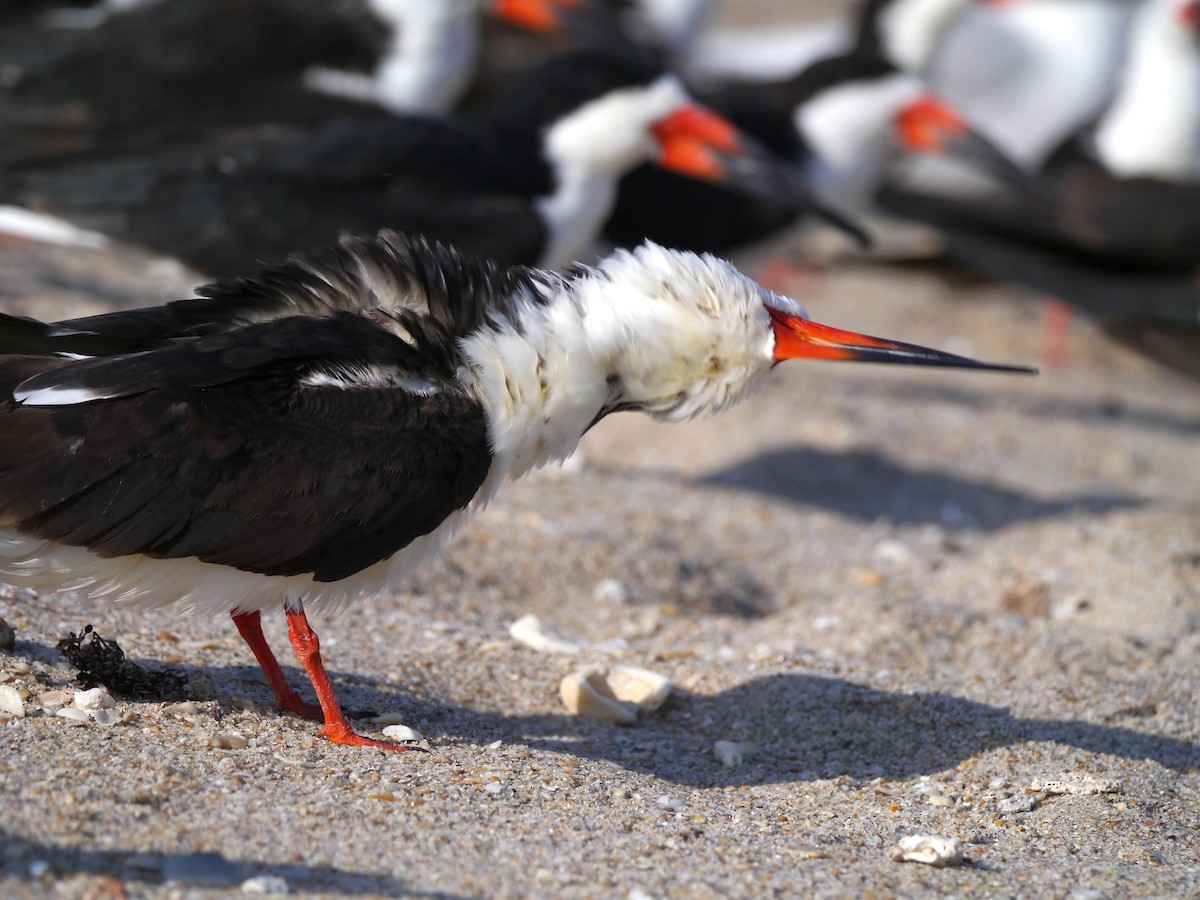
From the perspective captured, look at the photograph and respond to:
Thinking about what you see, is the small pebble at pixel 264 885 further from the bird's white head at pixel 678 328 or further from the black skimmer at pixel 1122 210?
the black skimmer at pixel 1122 210

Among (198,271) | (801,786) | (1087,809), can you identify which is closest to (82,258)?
(198,271)

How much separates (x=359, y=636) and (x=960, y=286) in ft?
22.8

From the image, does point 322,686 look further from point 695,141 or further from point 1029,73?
point 1029,73

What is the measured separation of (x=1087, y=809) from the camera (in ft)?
11.3

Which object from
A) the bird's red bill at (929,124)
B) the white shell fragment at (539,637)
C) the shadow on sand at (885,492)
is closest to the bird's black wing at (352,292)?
the white shell fragment at (539,637)

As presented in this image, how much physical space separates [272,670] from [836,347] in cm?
166

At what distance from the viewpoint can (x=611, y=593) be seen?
16.5ft

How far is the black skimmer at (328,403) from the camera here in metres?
3.14

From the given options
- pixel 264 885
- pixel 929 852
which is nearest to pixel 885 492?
pixel 929 852

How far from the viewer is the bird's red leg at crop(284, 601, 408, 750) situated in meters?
3.38

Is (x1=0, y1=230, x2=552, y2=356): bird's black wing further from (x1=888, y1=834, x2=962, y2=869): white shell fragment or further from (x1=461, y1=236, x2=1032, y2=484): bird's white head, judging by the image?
(x1=888, y1=834, x2=962, y2=869): white shell fragment

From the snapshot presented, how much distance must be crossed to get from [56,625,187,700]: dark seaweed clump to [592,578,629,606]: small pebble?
71.5 inches

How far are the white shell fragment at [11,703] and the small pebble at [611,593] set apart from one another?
86.2 inches

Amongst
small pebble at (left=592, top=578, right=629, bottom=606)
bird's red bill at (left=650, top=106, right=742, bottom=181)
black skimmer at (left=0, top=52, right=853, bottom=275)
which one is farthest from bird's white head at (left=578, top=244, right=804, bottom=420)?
bird's red bill at (left=650, top=106, right=742, bottom=181)
